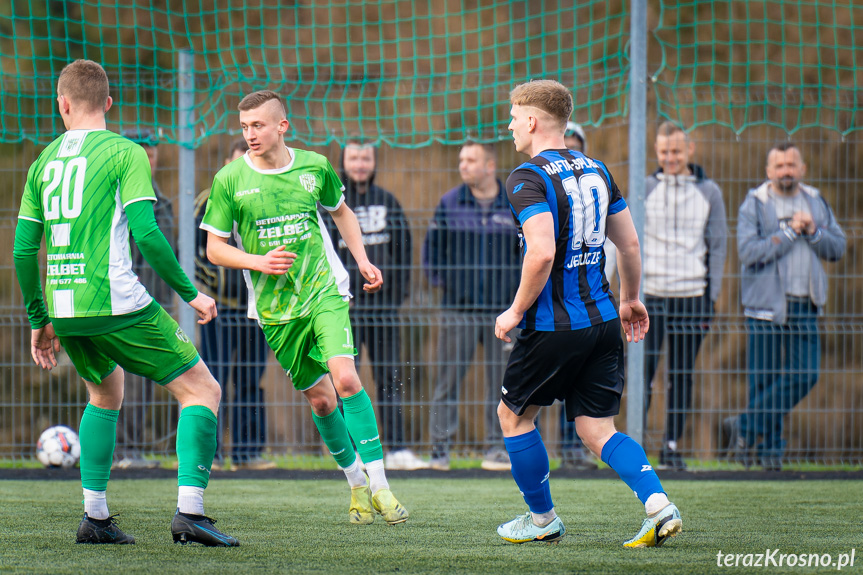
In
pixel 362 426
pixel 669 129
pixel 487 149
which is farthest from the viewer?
pixel 487 149

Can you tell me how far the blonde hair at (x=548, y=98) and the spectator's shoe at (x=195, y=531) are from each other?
209cm

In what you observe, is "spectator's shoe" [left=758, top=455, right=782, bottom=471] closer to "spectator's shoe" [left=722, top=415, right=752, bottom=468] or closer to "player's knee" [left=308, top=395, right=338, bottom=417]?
"spectator's shoe" [left=722, top=415, right=752, bottom=468]

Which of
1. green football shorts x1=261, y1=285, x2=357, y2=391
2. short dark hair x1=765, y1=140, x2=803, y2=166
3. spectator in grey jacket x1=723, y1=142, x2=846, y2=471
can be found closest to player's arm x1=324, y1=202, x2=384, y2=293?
green football shorts x1=261, y1=285, x2=357, y2=391

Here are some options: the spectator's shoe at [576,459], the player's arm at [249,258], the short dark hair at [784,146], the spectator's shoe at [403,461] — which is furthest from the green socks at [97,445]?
the short dark hair at [784,146]

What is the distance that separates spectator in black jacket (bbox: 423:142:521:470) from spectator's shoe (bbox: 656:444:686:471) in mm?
1144

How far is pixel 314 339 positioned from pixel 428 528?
39.8 inches

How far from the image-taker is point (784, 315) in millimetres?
6848

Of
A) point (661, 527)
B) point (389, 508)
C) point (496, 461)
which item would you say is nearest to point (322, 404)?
point (389, 508)

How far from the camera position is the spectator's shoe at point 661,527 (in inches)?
140

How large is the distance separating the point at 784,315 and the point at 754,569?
12.8 ft

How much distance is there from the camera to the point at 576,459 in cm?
693

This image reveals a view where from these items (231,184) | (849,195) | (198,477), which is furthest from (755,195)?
(198,477)

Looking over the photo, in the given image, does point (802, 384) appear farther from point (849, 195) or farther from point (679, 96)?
point (679, 96)

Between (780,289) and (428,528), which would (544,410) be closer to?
(780,289)
